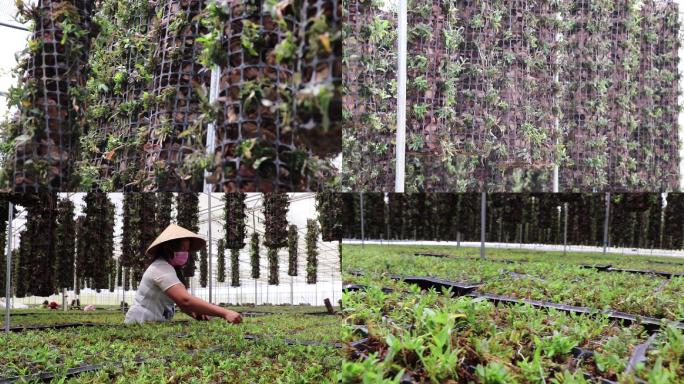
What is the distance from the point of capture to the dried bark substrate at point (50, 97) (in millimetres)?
2086

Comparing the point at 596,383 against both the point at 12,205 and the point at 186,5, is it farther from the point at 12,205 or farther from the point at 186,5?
the point at 12,205

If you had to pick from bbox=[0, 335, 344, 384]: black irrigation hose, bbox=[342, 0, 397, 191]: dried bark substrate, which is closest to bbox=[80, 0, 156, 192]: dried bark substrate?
bbox=[0, 335, 344, 384]: black irrigation hose

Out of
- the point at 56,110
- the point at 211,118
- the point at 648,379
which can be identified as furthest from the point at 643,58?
the point at 56,110

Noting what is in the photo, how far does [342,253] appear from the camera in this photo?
2.39 m

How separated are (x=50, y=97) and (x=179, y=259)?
2.71 ft

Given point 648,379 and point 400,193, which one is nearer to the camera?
point 648,379

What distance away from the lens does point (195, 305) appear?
2221mm

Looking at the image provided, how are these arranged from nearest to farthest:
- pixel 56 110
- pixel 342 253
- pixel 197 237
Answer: pixel 56 110
pixel 197 237
pixel 342 253

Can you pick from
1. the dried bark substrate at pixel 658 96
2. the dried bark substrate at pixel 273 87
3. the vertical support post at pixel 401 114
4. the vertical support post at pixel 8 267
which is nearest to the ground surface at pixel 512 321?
the vertical support post at pixel 401 114

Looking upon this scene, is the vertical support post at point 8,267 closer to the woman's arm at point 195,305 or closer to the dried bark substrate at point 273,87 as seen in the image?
the woman's arm at point 195,305

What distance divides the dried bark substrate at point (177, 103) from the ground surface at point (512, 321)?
0.82m

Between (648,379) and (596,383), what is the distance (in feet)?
0.54

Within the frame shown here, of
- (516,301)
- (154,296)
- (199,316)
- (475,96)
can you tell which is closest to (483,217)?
(516,301)

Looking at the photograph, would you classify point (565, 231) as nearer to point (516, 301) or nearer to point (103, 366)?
point (516, 301)
